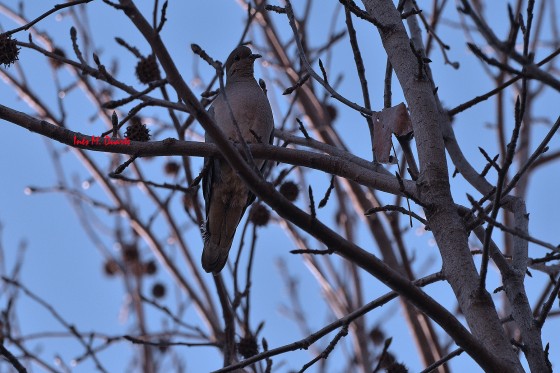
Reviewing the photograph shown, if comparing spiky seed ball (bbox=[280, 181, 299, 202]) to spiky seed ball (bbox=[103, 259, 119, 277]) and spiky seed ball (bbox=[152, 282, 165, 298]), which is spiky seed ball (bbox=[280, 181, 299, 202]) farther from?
spiky seed ball (bbox=[103, 259, 119, 277])

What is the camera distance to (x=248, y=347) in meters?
4.18

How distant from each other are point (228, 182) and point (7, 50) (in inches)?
58.3

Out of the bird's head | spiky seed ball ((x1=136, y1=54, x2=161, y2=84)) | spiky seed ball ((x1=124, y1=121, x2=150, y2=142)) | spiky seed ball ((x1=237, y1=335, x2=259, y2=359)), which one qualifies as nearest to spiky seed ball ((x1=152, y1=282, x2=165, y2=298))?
the bird's head

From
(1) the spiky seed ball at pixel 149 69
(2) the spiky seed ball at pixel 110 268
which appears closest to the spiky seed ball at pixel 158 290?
(2) the spiky seed ball at pixel 110 268

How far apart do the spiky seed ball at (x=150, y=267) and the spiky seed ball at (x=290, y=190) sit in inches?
89.6

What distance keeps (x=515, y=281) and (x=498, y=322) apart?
325 millimetres

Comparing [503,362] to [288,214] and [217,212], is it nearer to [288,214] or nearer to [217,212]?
[288,214]

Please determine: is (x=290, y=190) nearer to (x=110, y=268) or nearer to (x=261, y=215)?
(x=261, y=215)

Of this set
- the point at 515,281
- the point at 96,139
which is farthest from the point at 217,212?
the point at 515,281

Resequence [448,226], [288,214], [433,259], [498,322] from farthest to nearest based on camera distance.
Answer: [433,259]
[448,226]
[498,322]
[288,214]

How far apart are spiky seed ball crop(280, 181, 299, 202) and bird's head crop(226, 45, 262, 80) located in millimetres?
791

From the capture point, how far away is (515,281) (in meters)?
2.64

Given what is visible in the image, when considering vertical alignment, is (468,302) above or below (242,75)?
below

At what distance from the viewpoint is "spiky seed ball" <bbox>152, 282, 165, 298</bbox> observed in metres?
6.83
